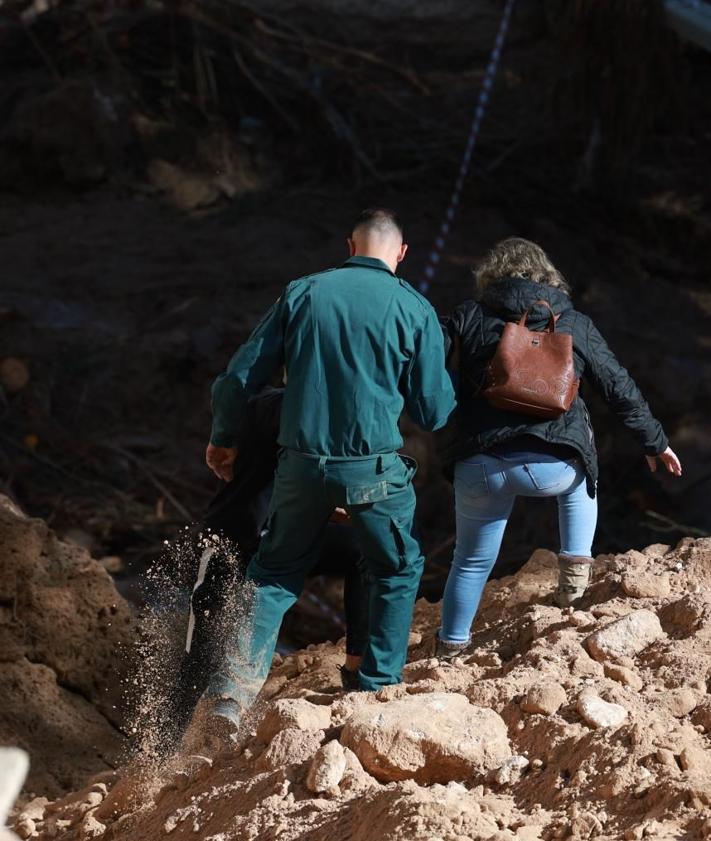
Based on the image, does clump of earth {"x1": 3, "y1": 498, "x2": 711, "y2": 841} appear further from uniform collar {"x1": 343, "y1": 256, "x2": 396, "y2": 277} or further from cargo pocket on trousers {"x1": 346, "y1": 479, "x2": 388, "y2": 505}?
uniform collar {"x1": 343, "y1": 256, "x2": 396, "y2": 277}

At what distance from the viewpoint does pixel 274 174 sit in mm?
13375

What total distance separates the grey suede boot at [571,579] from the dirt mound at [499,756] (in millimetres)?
89

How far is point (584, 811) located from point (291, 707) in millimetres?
958

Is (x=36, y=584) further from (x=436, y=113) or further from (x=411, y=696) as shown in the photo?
(x=436, y=113)

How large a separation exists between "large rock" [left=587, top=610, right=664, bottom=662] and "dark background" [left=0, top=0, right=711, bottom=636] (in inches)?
216

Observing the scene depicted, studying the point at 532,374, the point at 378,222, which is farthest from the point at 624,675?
the point at 378,222

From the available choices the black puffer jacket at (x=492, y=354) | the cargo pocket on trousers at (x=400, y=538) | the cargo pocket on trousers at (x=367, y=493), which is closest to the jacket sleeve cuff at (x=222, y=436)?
the cargo pocket on trousers at (x=367, y=493)

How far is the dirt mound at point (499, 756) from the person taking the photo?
10.8ft

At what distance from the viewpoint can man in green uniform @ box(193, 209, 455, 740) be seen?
3.94 metres

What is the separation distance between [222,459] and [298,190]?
923 centimetres

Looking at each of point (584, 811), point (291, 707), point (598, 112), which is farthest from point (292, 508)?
point (598, 112)

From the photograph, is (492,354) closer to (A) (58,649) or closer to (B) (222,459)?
(B) (222,459)

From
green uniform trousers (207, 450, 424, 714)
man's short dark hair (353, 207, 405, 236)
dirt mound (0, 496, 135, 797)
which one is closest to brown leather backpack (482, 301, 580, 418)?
green uniform trousers (207, 450, 424, 714)

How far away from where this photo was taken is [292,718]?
12.5 ft
